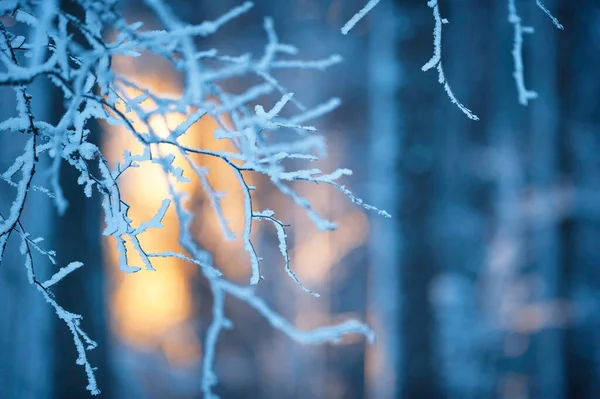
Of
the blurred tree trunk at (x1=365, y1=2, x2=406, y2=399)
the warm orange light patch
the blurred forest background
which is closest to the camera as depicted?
the blurred tree trunk at (x1=365, y1=2, x2=406, y2=399)

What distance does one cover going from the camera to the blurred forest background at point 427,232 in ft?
7.92

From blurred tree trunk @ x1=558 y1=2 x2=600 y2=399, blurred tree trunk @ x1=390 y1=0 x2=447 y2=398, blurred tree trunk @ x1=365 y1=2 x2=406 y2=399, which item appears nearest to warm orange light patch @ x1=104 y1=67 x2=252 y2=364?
blurred tree trunk @ x1=365 y1=2 x2=406 y2=399

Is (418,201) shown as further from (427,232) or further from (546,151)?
(546,151)

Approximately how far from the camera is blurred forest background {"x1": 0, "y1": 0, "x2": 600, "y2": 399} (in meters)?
2.41

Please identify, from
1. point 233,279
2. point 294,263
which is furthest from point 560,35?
point 233,279

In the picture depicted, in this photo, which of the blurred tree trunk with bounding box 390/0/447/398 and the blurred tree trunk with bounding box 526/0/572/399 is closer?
the blurred tree trunk with bounding box 390/0/447/398

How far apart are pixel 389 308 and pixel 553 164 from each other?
1.39 metres

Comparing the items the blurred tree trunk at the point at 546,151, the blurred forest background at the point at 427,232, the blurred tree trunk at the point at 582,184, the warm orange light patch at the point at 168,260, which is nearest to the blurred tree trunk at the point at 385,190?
the blurred forest background at the point at 427,232

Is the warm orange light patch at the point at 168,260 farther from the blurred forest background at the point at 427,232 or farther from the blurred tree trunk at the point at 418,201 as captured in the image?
the blurred tree trunk at the point at 418,201

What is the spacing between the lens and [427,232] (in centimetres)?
247

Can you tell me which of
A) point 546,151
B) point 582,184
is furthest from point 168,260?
point 582,184

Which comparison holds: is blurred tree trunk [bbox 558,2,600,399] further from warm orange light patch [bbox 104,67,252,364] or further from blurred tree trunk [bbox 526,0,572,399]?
warm orange light patch [bbox 104,67,252,364]

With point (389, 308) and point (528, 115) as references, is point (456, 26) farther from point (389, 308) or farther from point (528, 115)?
point (389, 308)

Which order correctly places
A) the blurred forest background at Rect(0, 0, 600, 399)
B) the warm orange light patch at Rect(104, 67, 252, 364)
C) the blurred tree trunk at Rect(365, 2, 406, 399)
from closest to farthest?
1. the blurred tree trunk at Rect(365, 2, 406, 399)
2. the blurred forest background at Rect(0, 0, 600, 399)
3. the warm orange light patch at Rect(104, 67, 252, 364)
